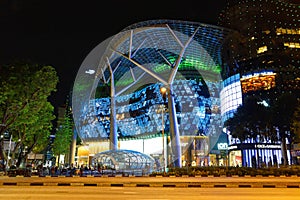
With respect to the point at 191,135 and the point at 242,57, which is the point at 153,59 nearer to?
the point at 191,135

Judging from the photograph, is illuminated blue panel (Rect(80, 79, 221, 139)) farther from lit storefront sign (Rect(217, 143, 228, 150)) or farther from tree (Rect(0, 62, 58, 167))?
tree (Rect(0, 62, 58, 167))

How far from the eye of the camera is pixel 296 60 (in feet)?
218

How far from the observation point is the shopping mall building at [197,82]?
54.7m

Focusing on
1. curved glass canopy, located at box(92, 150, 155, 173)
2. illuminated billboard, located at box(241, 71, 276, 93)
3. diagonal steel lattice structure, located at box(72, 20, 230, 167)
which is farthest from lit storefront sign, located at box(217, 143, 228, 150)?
curved glass canopy, located at box(92, 150, 155, 173)

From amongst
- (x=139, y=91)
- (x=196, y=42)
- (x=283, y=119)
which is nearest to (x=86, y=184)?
(x=283, y=119)

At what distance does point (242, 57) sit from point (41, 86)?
5376 cm

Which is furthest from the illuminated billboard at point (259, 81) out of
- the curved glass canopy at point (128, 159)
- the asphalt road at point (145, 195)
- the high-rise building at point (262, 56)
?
the asphalt road at point (145, 195)

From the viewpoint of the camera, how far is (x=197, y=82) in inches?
2876

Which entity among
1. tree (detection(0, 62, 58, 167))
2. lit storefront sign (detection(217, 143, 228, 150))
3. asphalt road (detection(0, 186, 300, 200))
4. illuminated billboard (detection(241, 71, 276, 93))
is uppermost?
illuminated billboard (detection(241, 71, 276, 93))

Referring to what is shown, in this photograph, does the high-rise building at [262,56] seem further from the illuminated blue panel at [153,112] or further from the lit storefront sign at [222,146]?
the illuminated blue panel at [153,112]

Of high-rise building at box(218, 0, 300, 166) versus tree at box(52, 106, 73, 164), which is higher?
high-rise building at box(218, 0, 300, 166)

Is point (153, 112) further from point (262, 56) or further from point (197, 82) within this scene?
point (262, 56)

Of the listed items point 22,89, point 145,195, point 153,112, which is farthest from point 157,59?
point 145,195

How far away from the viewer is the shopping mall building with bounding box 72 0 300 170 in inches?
2152
